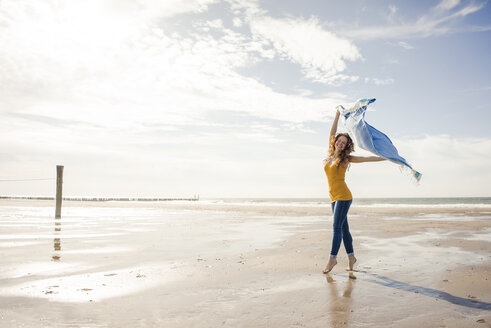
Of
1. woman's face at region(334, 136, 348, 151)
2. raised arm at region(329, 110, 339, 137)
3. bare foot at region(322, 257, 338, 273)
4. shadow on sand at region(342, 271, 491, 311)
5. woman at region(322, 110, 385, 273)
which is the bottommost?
shadow on sand at region(342, 271, 491, 311)

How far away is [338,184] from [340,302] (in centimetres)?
239

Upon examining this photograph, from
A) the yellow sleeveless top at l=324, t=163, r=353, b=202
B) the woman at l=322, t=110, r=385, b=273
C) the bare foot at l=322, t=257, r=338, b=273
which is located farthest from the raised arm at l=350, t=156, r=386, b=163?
the bare foot at l=322, t=257, r=338, b=273

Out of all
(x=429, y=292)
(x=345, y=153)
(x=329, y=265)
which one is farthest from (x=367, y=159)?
(x=429, y=292)

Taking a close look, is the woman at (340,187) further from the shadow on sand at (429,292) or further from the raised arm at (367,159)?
the shadow on sand at (429,292)

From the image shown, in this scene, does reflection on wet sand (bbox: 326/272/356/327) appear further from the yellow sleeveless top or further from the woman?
the yellow sleeveless top

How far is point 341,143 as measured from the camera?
20.2 feet

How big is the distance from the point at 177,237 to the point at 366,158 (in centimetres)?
710

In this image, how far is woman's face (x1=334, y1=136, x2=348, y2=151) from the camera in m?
6.13

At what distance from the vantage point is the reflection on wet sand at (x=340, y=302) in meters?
3.69

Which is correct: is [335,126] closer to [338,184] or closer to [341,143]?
[341,143]

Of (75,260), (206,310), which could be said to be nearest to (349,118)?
(206,310)

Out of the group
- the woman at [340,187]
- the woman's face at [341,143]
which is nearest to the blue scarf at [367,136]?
the woman at [340,187]

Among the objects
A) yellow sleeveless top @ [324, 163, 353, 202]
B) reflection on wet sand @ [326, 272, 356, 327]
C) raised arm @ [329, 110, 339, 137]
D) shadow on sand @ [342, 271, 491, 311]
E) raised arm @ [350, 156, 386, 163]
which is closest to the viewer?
reflection on wet sand @ [326, 272, 356, 327]

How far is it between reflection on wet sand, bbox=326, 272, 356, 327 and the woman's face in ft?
7.42
